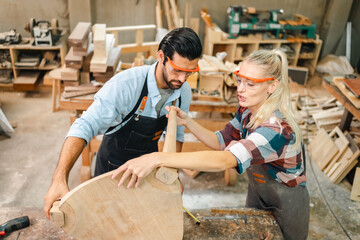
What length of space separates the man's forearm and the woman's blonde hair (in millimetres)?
1026

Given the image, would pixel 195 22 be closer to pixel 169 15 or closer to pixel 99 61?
pixel 169 15

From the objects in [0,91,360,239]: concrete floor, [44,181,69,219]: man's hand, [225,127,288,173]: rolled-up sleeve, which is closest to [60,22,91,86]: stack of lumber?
[0,91,360,239]: concrete floor

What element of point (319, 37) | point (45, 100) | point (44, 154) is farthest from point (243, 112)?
point (319, 37)

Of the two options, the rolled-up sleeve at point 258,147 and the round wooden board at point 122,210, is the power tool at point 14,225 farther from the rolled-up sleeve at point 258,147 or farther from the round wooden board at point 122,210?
the rolled-up sleeve at point 258,147

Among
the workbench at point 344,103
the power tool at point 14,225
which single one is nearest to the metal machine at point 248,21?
the workbench at point 344,103

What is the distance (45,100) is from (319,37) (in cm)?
606

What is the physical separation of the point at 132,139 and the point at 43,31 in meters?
4.15

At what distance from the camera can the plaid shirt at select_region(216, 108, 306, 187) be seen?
1734mm

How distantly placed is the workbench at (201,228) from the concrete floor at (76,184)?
1.70 metres

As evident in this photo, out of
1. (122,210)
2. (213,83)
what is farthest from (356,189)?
(122,210)

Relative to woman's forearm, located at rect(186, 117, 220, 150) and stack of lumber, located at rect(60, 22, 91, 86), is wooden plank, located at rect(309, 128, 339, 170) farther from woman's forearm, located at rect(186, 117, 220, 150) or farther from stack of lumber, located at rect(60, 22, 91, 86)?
stack of lumber, located at rect(60, 22, 91, 86)

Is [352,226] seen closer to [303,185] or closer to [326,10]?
[303,185]

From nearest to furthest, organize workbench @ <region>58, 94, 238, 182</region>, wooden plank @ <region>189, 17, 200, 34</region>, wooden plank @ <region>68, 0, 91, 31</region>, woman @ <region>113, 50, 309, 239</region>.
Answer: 1. woman @ <region>113, 50, 309, 239</region>
2. workbench @ <region>58, 94, 238, 182</region>
3. wooden plank @ <region>68, 0, 91, 31</region>
4. wooden plank @ <region>189, 17, 200, 34</region>

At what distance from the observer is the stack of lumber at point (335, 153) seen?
4.28 m
